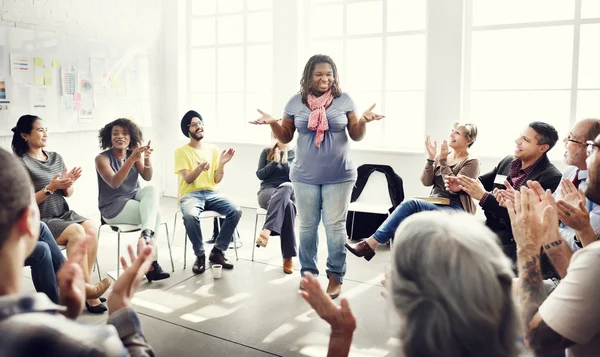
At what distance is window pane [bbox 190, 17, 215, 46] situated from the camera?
22.1ft

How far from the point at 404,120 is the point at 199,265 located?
2859 mm

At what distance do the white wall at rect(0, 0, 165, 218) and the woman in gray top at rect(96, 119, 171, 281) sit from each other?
1552 millimetres

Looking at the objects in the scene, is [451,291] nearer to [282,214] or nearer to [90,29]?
[282,214]

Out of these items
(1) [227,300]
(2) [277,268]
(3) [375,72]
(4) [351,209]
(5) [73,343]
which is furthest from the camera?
(3) [375,72]

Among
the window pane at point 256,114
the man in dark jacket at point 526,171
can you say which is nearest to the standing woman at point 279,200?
the man in dark jacket at point 526,171

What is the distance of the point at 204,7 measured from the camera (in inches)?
266

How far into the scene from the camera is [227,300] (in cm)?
341

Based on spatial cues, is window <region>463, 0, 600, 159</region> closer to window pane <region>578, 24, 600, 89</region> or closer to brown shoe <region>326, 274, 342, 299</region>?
window pane <region>578, 24, 600, 89</region>

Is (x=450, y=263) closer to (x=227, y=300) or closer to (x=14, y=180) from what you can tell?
(x=14, y=180)

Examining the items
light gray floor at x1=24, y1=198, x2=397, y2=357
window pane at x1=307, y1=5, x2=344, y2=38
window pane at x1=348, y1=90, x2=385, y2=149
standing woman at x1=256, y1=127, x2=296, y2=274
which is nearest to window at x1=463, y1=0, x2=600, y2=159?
window pane at x1=348, y1=90, x2=385, y2=149

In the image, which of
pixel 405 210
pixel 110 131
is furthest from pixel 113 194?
pixel 405 210

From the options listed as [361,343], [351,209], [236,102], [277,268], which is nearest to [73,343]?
[361,343]

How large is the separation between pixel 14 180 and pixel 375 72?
5.04 m

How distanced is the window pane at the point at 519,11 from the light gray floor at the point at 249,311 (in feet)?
8.56
